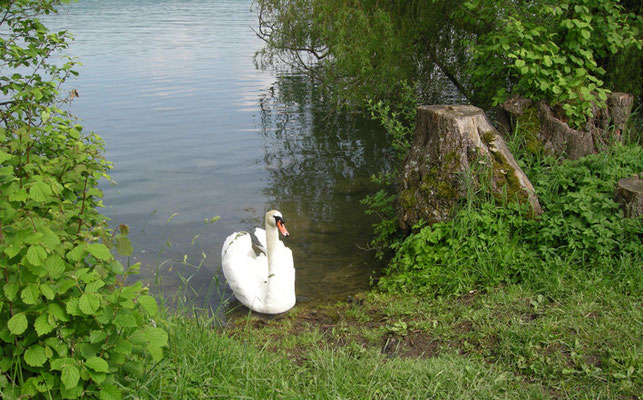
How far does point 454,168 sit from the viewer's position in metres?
5.86

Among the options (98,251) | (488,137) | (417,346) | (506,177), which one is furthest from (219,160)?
(98,251)

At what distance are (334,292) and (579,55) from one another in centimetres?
438

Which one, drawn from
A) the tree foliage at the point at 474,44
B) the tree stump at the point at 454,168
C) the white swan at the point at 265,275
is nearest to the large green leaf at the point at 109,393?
the white swan at the point at 265,275

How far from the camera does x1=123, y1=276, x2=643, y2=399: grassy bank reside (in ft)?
11.1

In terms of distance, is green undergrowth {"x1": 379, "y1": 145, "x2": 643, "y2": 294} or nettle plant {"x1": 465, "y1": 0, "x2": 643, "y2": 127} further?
nettle plant {"x1": 465, "y1": 0, "x2": 643, "y2": 127}

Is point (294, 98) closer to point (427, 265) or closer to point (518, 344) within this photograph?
point (427, 265)

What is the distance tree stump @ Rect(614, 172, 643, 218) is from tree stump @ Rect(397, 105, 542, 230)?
0.79 meters

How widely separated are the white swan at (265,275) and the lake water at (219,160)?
536 millimetres

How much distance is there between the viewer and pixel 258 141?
1181cm

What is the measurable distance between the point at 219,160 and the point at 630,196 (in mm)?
7535

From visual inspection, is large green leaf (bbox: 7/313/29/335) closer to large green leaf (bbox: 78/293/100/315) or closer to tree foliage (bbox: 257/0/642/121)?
large green leaf (bbox: 78/293/100/315)

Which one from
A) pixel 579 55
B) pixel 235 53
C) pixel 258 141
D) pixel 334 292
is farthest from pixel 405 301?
pixel 235 53

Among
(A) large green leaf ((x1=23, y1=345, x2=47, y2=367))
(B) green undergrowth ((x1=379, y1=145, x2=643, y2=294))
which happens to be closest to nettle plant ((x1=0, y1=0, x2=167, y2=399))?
(A) large green leaf ((x1=23, y1=345, x2=47, y2=367))

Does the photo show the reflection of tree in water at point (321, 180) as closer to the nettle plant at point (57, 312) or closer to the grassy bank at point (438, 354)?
the grassy bank at point (438, 354)
